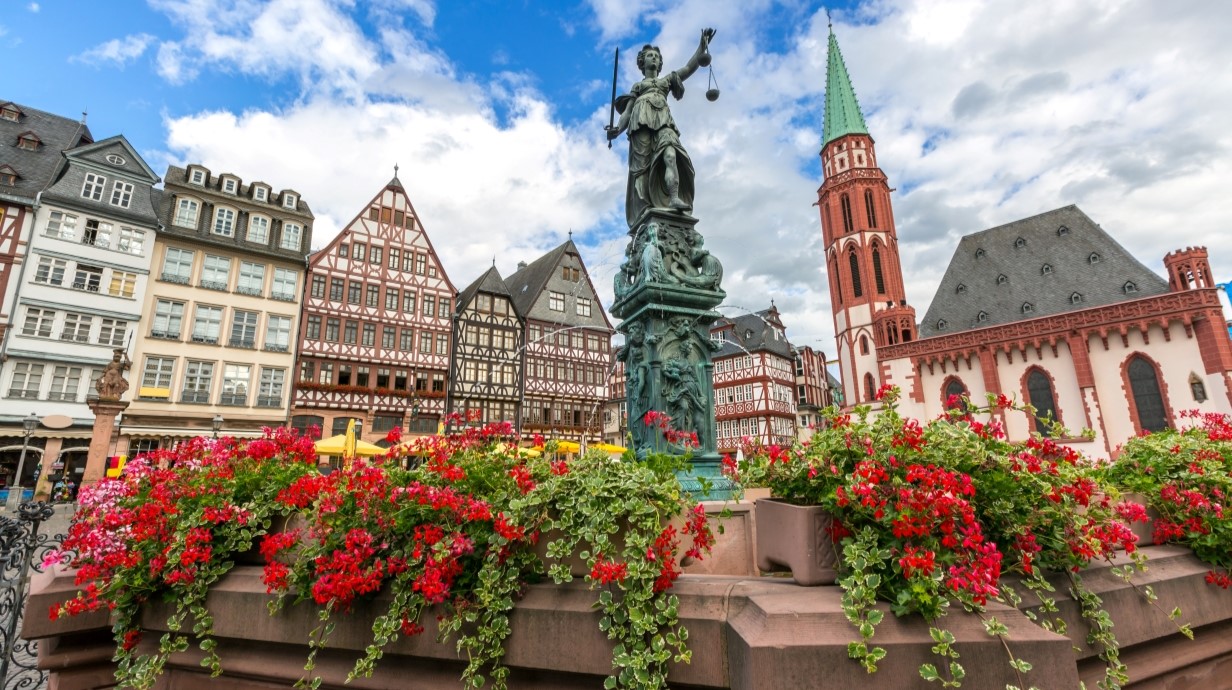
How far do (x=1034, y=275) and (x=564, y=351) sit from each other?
32803mm

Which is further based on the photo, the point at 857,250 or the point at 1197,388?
the point at 857,250

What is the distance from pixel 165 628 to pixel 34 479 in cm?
2934

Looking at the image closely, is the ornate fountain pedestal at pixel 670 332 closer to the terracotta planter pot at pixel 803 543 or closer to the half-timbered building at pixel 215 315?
the terracotta planter pot at pixel 803 543

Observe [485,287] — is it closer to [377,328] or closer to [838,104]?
[377,328]

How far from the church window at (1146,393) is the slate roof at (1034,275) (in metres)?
4.09

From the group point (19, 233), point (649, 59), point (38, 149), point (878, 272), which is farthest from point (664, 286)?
point (878, 272)

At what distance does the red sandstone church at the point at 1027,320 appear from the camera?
30734 millimetres

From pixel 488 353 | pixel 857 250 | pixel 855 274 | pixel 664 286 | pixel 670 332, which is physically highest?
pixel 857 250

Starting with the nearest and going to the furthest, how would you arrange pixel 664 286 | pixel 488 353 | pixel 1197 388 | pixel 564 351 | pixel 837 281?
1. pixel 664 286
2. pixel 1197 388
3. pixel 488 353
4. pixel 564 351
5. pixel 837 281

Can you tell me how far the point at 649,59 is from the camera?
858 centimetres

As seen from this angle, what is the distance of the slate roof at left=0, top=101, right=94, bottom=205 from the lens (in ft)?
85.4

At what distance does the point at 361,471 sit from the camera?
2.95 meters

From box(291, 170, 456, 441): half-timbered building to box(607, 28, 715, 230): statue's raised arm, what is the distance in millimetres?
26116

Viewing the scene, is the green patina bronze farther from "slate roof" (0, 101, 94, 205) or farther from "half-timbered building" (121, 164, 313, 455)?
"slate roof" (0, 101, 94, 205)
